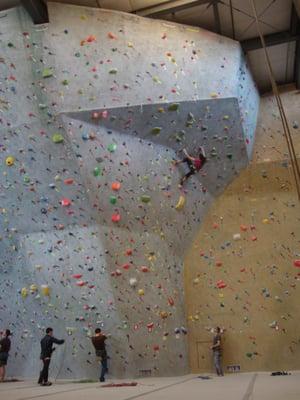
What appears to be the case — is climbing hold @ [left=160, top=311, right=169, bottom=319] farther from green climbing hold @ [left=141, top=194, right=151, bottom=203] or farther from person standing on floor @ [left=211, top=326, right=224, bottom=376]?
green climbing hold @ [left=141, top=194, right=151, bottom=203]

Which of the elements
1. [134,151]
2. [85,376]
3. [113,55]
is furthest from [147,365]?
[113,55]

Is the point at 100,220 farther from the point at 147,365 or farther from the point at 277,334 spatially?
the point at 277,334

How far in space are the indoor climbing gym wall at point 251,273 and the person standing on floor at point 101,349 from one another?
2.01 meters

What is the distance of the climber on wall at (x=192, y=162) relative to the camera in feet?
29.7

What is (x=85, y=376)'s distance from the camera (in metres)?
7.94

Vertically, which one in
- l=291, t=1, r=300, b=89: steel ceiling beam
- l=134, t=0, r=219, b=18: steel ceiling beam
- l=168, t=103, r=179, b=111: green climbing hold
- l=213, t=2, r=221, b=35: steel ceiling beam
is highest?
l=291, t=1, r=300, b=89: steel ceiling beam

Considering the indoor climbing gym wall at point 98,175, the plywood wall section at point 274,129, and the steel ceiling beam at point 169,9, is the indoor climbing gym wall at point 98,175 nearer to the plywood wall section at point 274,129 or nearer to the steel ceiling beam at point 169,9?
the steel ceiling beam at point 169,9

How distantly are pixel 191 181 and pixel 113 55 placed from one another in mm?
3100

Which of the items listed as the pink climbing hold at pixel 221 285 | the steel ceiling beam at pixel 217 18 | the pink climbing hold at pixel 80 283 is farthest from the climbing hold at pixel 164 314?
the steel ceiling beam at pixel 217 18

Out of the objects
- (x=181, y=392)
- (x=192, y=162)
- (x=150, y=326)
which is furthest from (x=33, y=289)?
(x=181, y=392)

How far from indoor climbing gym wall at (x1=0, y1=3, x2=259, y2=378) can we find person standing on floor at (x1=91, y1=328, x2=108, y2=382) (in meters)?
0.31

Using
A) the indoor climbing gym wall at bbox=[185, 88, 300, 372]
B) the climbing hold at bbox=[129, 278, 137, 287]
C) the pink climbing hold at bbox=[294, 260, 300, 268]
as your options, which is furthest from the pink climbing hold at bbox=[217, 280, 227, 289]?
the climbing hold at bbox=[129, 278, 137, 287]

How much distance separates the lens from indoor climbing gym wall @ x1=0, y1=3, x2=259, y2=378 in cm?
796

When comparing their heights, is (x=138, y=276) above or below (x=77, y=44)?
below
